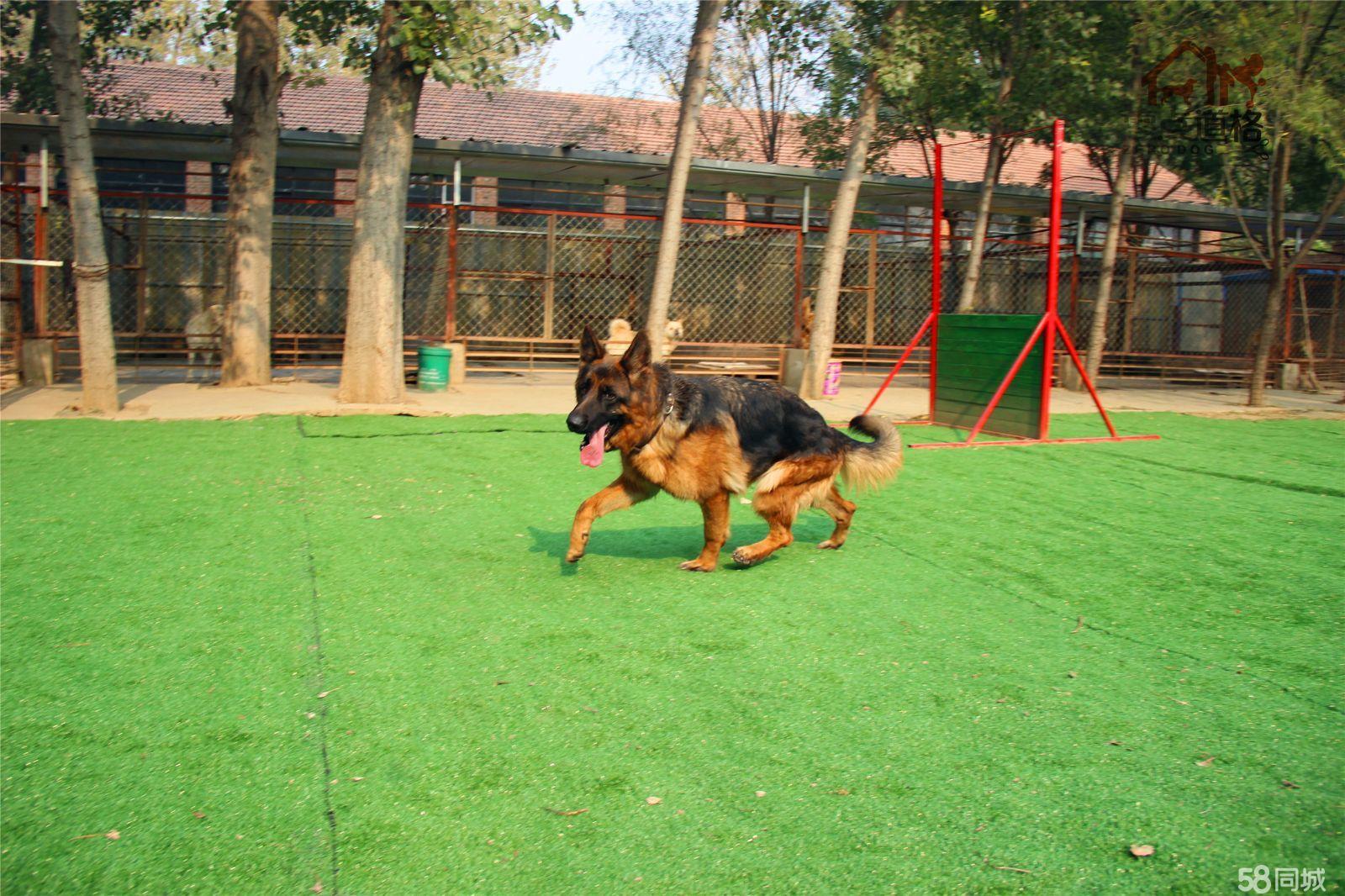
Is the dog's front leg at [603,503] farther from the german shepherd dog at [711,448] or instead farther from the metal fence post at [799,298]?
the metal fence post at [799,298]

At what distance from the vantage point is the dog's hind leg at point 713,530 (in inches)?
209

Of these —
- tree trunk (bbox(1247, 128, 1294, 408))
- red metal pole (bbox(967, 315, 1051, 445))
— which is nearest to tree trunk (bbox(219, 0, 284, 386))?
red metal pole (bbox(967, 315, 1051, 445))

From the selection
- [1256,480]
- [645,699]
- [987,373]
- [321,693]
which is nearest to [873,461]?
[645,699]

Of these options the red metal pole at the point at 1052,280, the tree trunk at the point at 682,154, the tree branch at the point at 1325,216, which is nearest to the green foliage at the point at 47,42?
the tree trunk at the point at 682,154

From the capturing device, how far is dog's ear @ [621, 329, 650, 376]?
4879mm

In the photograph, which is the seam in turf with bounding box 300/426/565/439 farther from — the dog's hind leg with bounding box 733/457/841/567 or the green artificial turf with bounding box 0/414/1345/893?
the dog's hind leg with bounding box 733/457/841/567

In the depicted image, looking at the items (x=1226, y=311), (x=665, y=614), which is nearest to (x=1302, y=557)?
(x=665, y=614)

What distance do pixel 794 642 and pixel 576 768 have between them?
145cm

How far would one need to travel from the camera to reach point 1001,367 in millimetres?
10680

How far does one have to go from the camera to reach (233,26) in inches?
547

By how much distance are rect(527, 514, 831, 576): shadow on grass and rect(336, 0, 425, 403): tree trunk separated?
19.9ft

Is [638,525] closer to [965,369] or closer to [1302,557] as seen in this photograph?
[1302,557]

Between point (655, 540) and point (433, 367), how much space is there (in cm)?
829

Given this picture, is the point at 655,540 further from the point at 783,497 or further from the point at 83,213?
the point at 83,213
